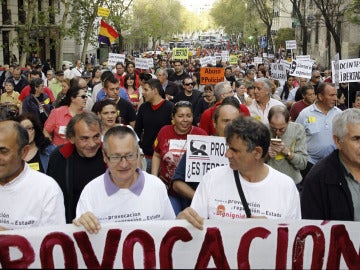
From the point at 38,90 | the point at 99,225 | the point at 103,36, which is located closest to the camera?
the point at 99,225

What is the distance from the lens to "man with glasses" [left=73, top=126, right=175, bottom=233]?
3.57 meters

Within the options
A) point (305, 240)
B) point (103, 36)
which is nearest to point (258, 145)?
point (305, 240)

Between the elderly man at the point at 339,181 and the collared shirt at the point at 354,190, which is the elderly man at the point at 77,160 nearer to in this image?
the elderly man at the point at 339,181

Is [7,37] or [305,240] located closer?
[305,240]

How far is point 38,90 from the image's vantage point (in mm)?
10078

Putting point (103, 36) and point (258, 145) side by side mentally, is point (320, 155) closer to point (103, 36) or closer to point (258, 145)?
point (258, 145)

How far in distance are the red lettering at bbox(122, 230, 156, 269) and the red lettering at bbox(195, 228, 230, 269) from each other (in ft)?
0.89

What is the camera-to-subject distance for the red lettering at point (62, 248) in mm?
3250

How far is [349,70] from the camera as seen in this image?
10.1 meters

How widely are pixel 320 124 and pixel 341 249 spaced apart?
3.50m

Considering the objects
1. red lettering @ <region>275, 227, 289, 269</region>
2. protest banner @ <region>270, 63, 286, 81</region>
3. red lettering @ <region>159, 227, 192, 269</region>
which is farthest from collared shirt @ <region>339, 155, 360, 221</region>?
protest banner @ <region>270, 63, 286, 81</region>

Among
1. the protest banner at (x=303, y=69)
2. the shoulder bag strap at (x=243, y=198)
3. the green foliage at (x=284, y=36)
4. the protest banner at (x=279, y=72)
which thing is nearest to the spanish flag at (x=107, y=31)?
the protest banner at (x=279, y=72)

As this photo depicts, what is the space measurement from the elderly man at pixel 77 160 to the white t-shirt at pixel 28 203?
2.85 ft

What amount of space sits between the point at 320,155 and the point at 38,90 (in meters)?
5.39
